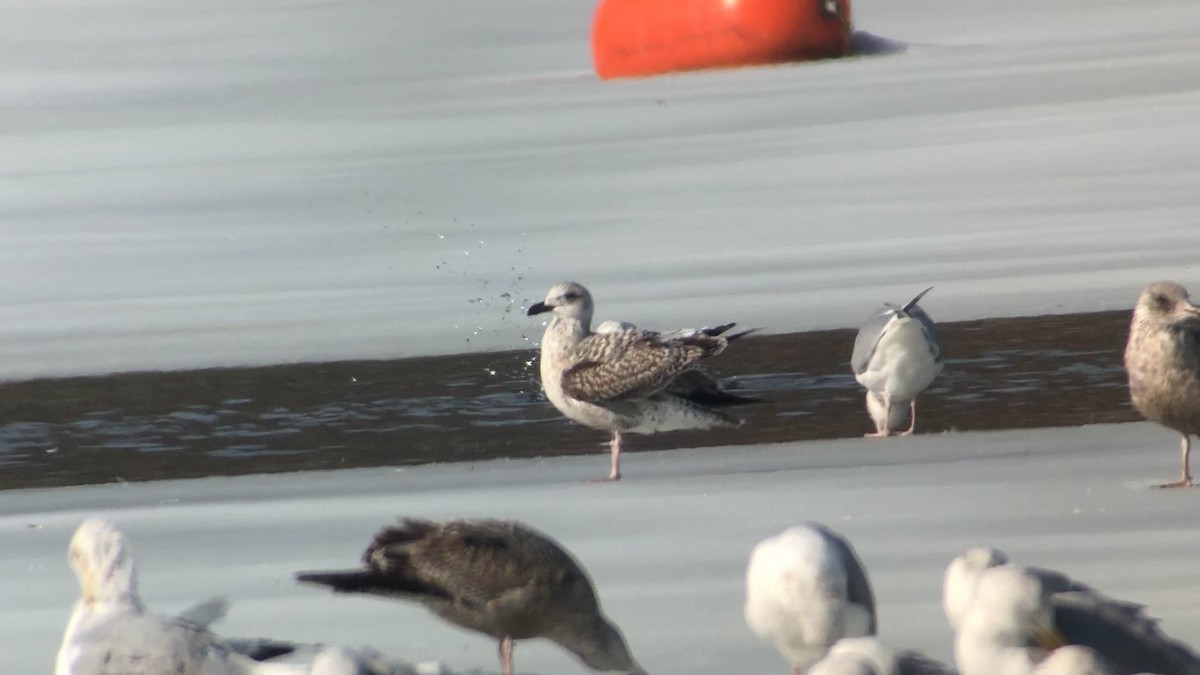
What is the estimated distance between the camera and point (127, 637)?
16.9 feet

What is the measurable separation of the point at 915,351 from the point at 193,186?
8493 mm

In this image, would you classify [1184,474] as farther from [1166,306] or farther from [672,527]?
[672,527]

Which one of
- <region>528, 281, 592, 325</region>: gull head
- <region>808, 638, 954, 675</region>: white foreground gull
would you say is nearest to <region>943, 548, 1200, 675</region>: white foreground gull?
<region>808, 638, 954, 675</region>: white foreground gull

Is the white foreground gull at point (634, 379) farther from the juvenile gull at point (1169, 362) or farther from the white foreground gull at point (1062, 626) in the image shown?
the white foreground gull at point (1062, 626)

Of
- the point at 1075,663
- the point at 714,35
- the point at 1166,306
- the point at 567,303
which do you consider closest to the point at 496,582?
the point at 1075,663

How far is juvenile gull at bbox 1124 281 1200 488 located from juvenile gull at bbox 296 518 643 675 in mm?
2950

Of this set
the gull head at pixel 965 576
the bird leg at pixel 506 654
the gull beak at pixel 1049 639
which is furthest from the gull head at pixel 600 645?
the gull beak at pixel 1049 639

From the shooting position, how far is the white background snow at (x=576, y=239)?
730 cm

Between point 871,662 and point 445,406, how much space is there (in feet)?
18.4

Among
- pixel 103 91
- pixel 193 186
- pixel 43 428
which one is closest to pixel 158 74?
pixel 103 91

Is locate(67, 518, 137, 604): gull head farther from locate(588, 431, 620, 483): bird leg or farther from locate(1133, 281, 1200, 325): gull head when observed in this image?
locate(1133, 281, 1200, 325): gull head

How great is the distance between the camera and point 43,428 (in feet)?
34.2

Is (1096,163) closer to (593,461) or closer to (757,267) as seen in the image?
(757,267)

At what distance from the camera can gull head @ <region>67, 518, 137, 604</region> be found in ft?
18.2
